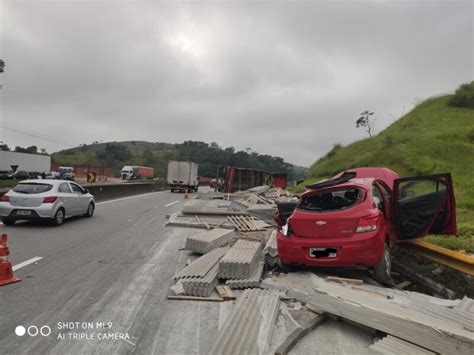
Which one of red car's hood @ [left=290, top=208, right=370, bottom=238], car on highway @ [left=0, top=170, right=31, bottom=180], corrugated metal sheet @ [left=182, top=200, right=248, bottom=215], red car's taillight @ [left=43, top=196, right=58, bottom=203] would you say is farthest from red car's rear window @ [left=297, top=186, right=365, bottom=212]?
car on highway @ [left=0, top=170, right=31, bottom=180]

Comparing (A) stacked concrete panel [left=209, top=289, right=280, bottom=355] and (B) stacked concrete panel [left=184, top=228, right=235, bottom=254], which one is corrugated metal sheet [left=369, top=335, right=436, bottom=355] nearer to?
(A) stacked concrete panel [left=209, top=289, right=280, bottom=355]

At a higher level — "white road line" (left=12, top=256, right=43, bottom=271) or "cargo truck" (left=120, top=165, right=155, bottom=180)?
"cargo truck" (left=120, top=165, right=155, bottom=180)

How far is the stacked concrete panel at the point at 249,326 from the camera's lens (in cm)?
399

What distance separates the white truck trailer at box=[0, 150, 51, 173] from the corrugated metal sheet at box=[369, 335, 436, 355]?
50.5 meters

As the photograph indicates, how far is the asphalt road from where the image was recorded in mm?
4164

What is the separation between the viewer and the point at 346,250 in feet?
20.6

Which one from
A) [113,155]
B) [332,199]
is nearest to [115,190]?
[332,199]

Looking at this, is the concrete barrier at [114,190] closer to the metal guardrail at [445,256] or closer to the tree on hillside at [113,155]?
the metal guardrail at [445,256]

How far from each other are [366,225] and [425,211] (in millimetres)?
1850

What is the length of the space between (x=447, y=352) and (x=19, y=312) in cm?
481

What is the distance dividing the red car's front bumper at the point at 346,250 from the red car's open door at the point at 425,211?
1161 mm

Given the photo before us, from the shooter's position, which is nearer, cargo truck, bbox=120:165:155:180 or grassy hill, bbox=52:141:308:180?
cargo truck, bbox=120:165:155:180

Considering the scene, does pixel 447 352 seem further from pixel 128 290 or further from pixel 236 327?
pixel 128 290

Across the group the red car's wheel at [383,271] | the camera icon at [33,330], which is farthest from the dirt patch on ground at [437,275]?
the camera icon at [33,330]
